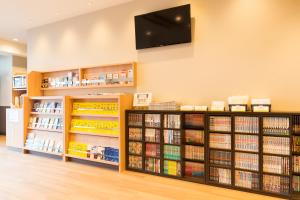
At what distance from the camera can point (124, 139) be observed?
4109mm

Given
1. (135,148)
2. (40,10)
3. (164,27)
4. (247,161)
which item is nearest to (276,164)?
(247,161)

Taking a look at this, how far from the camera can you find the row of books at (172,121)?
11.9 ft

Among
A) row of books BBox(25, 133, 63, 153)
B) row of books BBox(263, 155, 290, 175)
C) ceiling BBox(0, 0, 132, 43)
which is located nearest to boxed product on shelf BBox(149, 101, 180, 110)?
row of books BBox(263, 155, 290, 175)

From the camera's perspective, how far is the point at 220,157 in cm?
334

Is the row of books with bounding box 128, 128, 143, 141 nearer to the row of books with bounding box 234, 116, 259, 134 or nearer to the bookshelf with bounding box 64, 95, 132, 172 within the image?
the bookshelf with bounding box 64, 95, 132, 172

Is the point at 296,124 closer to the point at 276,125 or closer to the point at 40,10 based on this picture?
the point at 276,125

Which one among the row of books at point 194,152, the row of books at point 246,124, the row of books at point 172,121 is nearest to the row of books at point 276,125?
the row of books at point 246,124

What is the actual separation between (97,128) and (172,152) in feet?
5.24

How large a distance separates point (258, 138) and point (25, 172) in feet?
12.4

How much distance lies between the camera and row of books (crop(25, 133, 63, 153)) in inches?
196

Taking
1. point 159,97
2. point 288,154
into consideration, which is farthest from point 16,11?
point 288,154

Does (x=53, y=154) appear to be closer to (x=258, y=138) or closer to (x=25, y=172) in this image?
(x=25, y=172)

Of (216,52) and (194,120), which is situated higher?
(216,52)

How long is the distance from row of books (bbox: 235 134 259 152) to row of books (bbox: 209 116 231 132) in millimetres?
179
